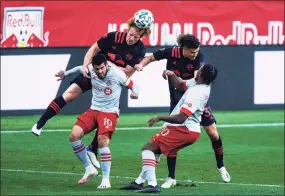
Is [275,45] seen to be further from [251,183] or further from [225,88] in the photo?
[251,183]

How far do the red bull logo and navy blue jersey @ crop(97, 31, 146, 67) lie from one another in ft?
23.4

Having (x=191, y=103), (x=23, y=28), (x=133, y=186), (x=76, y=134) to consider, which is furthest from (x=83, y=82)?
(x=23, y=28)

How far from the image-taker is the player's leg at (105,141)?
16.3m

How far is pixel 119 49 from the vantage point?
1762 centimetres

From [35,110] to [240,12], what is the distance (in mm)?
5158

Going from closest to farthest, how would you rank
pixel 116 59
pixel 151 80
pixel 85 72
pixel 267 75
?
pixel 85 72 → pixel 116 59 → pixel 151 80 → pixel 267 75

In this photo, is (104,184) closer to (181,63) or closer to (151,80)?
(181,63)

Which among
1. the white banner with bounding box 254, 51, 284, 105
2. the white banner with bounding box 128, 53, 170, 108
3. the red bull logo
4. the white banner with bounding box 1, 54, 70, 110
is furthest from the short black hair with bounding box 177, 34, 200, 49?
the white banner with bounding box 254, 51, 284, 105

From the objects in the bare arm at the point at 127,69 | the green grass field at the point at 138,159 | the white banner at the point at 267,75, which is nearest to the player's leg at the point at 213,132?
the green grass field at the point at 138,159

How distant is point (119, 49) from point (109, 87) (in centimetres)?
123

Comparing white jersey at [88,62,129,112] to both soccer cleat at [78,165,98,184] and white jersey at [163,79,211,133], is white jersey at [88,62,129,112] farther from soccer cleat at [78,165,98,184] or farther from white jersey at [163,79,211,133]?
white jersey at [163,79,211,133]

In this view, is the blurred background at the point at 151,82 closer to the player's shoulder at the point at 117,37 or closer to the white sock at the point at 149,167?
the player's shoulder at the point at 117,37

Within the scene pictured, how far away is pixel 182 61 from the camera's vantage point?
56.4ft

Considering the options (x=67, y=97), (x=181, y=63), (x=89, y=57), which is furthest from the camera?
(x=67, y=97)
